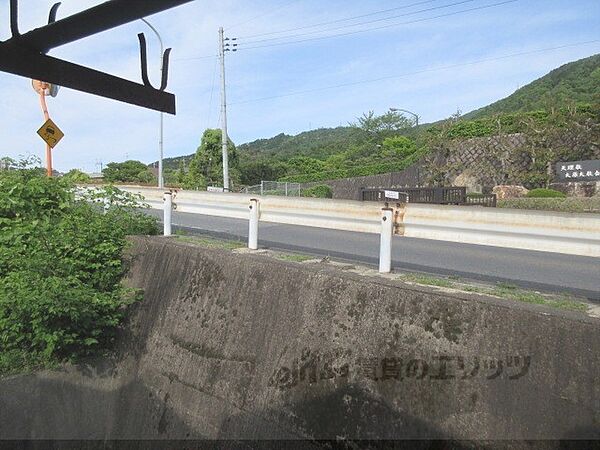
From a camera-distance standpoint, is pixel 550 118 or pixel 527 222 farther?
pixel 550 118

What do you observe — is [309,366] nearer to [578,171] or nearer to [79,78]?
[79,78]

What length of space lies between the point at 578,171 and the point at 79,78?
24877mm

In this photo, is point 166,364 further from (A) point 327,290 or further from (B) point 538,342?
(B) point 538,342

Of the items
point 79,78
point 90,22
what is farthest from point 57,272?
point 90,22

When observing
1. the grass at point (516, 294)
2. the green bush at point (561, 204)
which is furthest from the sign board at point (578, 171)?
the grass at point (516, 294)

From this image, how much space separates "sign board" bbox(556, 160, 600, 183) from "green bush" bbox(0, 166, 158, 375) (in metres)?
21.7

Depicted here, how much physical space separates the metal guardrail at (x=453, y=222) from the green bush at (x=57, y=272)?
188 centimetres

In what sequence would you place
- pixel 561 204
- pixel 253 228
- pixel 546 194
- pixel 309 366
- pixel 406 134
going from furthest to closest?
pixel 406 134
pixel 546 194
pixel 561 204
pixel 253 228
pixel 309 366

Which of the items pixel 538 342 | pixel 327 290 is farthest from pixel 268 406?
pixel 538 342

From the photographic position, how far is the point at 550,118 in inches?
1030

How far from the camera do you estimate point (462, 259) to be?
279 inches

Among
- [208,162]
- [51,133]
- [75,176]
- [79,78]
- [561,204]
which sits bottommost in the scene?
[561,204]

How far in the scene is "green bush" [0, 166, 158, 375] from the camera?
195 inches

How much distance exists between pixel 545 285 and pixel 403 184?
27585 mm
